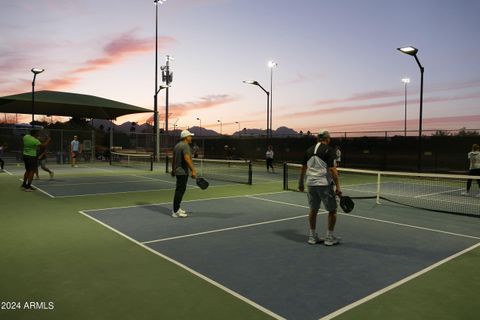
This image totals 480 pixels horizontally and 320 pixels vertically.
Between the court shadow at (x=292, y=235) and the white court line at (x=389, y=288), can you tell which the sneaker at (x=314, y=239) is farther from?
the white court line at (x=389, y=288)

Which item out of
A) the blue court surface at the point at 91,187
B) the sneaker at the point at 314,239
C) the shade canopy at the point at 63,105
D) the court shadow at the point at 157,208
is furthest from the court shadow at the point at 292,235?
the shade canopy at the point at 63,105

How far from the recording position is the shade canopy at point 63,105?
125 feet

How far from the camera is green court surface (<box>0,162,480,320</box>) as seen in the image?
3.93m

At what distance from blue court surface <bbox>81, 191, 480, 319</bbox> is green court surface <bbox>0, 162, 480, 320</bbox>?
0.21 metres

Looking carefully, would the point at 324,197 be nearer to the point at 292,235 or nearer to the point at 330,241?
the point at 330,241

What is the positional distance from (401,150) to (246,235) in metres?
23.4

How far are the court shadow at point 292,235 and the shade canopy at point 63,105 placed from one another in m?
36.1

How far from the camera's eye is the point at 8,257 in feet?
18.5

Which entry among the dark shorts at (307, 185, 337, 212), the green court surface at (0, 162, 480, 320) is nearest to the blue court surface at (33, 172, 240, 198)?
the green court surface at (0, 162, 480, 320)

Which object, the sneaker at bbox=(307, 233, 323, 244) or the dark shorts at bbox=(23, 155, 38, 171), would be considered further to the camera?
the dark shorts at bbox=(23, 155, 38, 171)

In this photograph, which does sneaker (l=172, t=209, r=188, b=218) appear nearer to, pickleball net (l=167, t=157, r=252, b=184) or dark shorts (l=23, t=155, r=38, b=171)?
dark shorts (l=23, t=155, r=38, b=171)

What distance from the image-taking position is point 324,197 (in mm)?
6215

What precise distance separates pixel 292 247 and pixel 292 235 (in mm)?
821

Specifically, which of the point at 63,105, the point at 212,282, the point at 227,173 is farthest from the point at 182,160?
the point at 63,105
